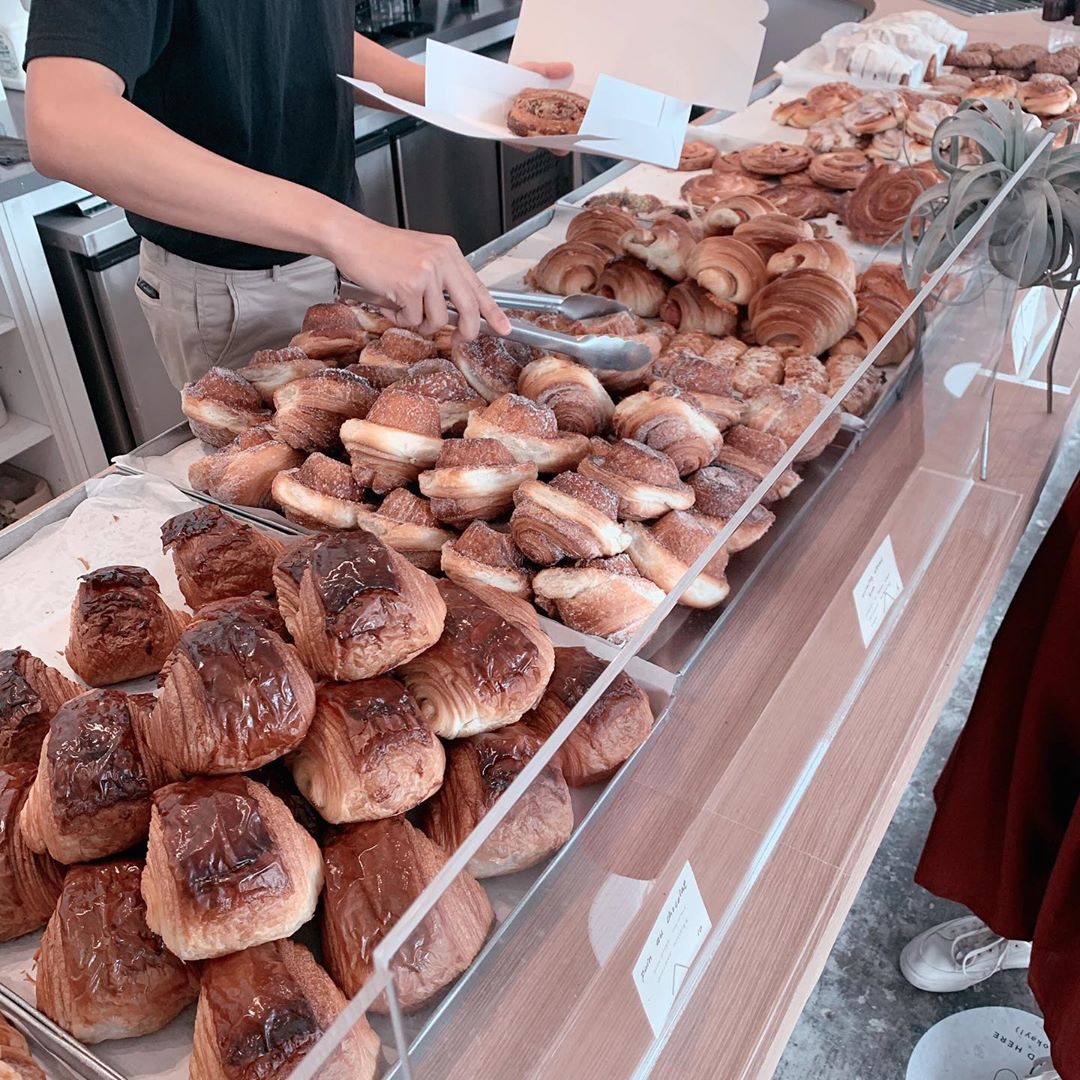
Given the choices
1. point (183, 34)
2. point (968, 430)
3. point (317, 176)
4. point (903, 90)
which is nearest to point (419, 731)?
point (968, 430)

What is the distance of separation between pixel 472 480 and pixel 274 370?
0.42 meters

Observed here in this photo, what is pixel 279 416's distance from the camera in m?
1.24

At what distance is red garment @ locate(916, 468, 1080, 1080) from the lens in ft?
3.94

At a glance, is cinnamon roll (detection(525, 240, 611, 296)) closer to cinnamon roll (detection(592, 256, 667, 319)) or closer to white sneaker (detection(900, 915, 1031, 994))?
cinnamon roll (detection(592, 256, 667, 319))

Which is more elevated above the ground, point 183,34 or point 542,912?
point 183,34

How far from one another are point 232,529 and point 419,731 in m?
0.40

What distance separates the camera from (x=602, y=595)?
1.04 meters

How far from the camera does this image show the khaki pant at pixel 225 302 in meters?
1.78

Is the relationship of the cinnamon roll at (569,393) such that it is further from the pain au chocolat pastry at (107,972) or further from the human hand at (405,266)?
the pain au chocolat pastry at (107,972)

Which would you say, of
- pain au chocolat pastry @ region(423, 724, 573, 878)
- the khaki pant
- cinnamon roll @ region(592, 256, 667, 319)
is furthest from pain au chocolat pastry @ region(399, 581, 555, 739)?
the khaki pant

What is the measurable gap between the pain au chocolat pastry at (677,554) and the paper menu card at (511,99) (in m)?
0.64

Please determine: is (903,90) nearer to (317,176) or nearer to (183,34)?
(317,176)

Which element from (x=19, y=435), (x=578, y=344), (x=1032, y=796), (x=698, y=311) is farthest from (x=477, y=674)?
(x=19, y=435)

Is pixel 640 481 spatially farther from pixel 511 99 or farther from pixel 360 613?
pixel 511 99
